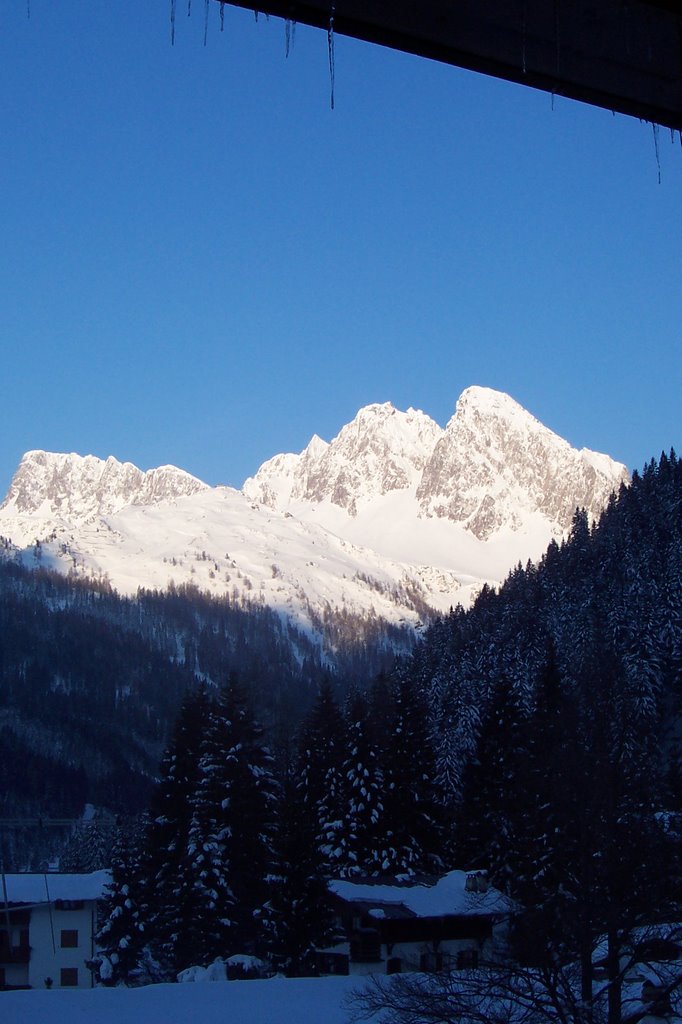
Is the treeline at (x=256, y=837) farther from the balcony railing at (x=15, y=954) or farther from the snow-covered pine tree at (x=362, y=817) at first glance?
the balcony railing at (x=15, y=954)

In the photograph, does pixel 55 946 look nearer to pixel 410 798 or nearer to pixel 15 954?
pixel 15 954

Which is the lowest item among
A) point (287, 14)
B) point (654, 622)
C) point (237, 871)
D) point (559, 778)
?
point (237, 871)

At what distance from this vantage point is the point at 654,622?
76.6 meters

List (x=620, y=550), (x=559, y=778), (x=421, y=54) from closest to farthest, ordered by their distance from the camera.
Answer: (x=421, y=54)
(x=559, y=778)
(x=620, y=550)

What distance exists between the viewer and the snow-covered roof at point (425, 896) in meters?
32.8

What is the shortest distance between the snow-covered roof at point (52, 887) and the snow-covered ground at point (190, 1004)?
2161 centimetres

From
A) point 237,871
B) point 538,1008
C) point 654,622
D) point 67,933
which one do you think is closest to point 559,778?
point 538,1008

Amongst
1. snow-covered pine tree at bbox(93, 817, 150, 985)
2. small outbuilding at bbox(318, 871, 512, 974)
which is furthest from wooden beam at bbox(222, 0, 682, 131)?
snow-covered pine tree at bbox(93, 817, 150, 985)

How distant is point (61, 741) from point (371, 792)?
146 metres

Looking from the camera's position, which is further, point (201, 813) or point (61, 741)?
point (61, 741)

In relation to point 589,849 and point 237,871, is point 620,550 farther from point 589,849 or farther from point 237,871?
point 589,849

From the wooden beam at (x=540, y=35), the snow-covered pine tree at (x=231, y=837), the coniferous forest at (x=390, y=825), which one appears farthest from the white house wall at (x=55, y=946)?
the wooden beam at (x=540, y=35)

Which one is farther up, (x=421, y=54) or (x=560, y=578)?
(x=560, y=578)

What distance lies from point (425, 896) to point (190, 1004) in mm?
13521
